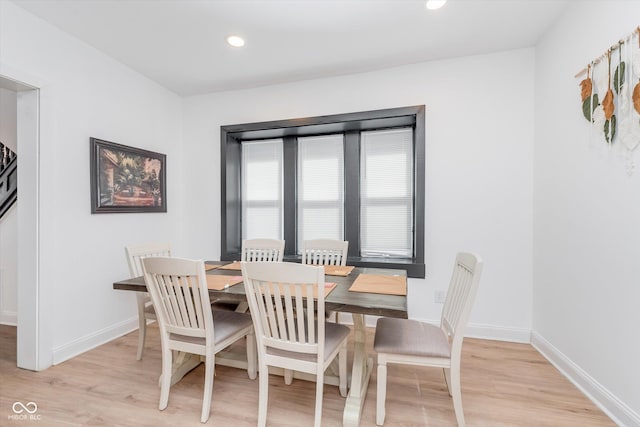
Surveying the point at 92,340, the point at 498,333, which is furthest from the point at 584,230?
the point at 92,340

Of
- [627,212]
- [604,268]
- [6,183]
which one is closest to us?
[627,212]

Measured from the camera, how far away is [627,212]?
61.7 inches

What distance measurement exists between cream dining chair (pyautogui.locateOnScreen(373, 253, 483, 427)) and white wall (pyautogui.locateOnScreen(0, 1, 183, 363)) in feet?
8.26

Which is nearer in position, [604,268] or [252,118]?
[604,268]

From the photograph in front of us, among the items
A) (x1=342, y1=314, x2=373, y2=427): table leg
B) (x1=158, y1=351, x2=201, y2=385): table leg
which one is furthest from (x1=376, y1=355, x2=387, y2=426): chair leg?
(x1=158, y1=351, x2=201, y2=385): table leg

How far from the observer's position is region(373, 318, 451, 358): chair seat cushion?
1.55m

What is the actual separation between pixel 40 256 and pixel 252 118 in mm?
2308

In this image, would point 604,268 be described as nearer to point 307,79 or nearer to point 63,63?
point 307,79

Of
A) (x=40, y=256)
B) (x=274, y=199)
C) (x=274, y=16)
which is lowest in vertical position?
(x=40, y=256)

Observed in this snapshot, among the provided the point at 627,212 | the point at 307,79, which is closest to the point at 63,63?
the point at 307,79

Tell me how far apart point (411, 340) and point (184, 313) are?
134 cm

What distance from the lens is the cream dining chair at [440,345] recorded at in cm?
150

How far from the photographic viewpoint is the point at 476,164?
2697 mm

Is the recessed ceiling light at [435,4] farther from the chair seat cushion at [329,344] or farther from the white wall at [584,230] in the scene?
the chair seat cushion at [329,344]
